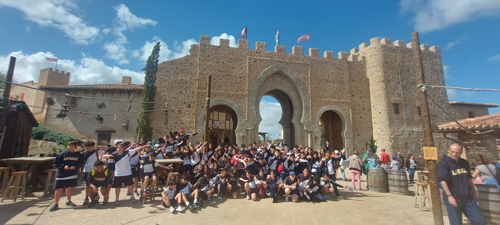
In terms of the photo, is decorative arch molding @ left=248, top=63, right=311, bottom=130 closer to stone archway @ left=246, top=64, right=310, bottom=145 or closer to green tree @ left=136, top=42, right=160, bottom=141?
stone archway @ left=246, top=64, right=310, bottom=145

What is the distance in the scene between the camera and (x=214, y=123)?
2925cm

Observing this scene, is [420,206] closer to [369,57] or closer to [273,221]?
[273,221]

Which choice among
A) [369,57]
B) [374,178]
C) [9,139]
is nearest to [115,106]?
[9,139]

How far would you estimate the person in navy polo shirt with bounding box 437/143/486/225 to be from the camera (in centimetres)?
439

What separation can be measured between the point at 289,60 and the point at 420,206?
1410 cm

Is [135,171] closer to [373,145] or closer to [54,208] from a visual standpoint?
[54,208]

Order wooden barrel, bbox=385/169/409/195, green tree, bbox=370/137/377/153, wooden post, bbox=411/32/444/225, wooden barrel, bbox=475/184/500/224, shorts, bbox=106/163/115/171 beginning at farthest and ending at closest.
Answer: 1. green tree, bbox=370/137/377/153
2. wooden barrel, bbox=385/169/409/195
3. shorts, bbox=106/163/115/171
4. wooden post, bbox=411/32/444/225
5. wooden barrel, bbox=475/184/500/224

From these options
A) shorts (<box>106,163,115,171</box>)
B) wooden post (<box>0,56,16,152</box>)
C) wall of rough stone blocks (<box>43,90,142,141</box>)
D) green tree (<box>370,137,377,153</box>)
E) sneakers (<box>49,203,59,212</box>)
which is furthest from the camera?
green tree (<box>370,137,377,153</box>)

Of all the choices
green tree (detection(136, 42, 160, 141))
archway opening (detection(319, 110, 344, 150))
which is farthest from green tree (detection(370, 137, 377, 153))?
green tree (detection(136, 42, 160, 141))

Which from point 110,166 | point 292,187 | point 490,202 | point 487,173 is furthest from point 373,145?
point 110,166

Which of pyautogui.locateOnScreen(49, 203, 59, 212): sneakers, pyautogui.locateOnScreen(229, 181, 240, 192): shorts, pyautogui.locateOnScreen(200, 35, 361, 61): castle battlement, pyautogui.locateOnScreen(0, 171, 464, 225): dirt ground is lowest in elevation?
pyautogui.locateOnScreen(0, 171, 464, 225): dirt ground

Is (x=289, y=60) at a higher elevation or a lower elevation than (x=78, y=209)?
higher

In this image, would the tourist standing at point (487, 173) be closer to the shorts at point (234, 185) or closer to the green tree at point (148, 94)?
the shorts at point (234, 185)

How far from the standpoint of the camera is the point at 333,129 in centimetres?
2286
